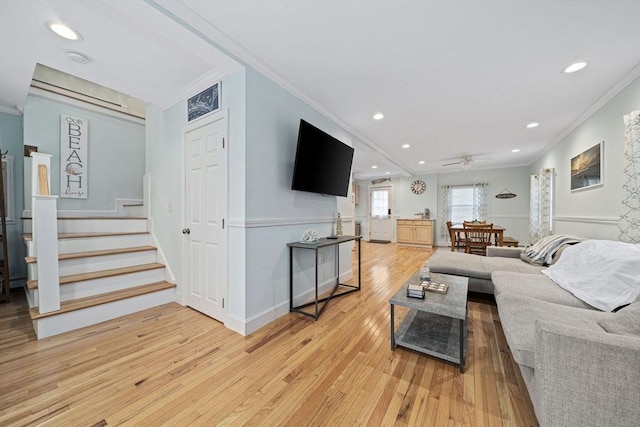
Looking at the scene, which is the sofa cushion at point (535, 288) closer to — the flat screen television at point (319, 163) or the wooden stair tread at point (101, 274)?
the flat screen television at point (319, 163)

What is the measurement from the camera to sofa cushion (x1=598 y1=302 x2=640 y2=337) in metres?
1.19

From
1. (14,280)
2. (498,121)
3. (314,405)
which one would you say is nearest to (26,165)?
(14,280)

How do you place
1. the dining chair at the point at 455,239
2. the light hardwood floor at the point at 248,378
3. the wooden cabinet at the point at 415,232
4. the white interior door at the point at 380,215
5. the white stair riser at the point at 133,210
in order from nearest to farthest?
1. the light hardwood floor at the point at 248,378
2. the white stair riser at the point at 133,210
3. the dining chair at the point at 455,239
4. the wooden cabinet at the point at 415,232
5. the white interior door at the point at 380,215

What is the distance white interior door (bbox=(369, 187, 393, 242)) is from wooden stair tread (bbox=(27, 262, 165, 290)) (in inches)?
280

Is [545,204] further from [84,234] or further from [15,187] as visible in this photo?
[15,187]

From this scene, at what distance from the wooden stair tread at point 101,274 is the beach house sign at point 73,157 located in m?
1.70

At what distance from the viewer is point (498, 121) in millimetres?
3588

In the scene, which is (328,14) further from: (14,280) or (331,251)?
(14,280)

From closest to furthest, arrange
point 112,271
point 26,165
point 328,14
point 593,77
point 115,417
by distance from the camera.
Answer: point 115,417, point 328,14, point 593,77, point 112,271, point 26,165

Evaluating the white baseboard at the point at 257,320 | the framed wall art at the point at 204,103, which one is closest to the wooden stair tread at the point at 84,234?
the framed wall art at the point at 204,103

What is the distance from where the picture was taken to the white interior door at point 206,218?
7.75 feet

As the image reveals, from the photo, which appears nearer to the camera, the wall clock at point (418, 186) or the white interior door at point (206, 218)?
the white interior door at point (206, 218)

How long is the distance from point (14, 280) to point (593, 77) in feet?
24.1

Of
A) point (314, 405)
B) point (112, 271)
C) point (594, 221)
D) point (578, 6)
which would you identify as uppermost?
point (578, 6)
